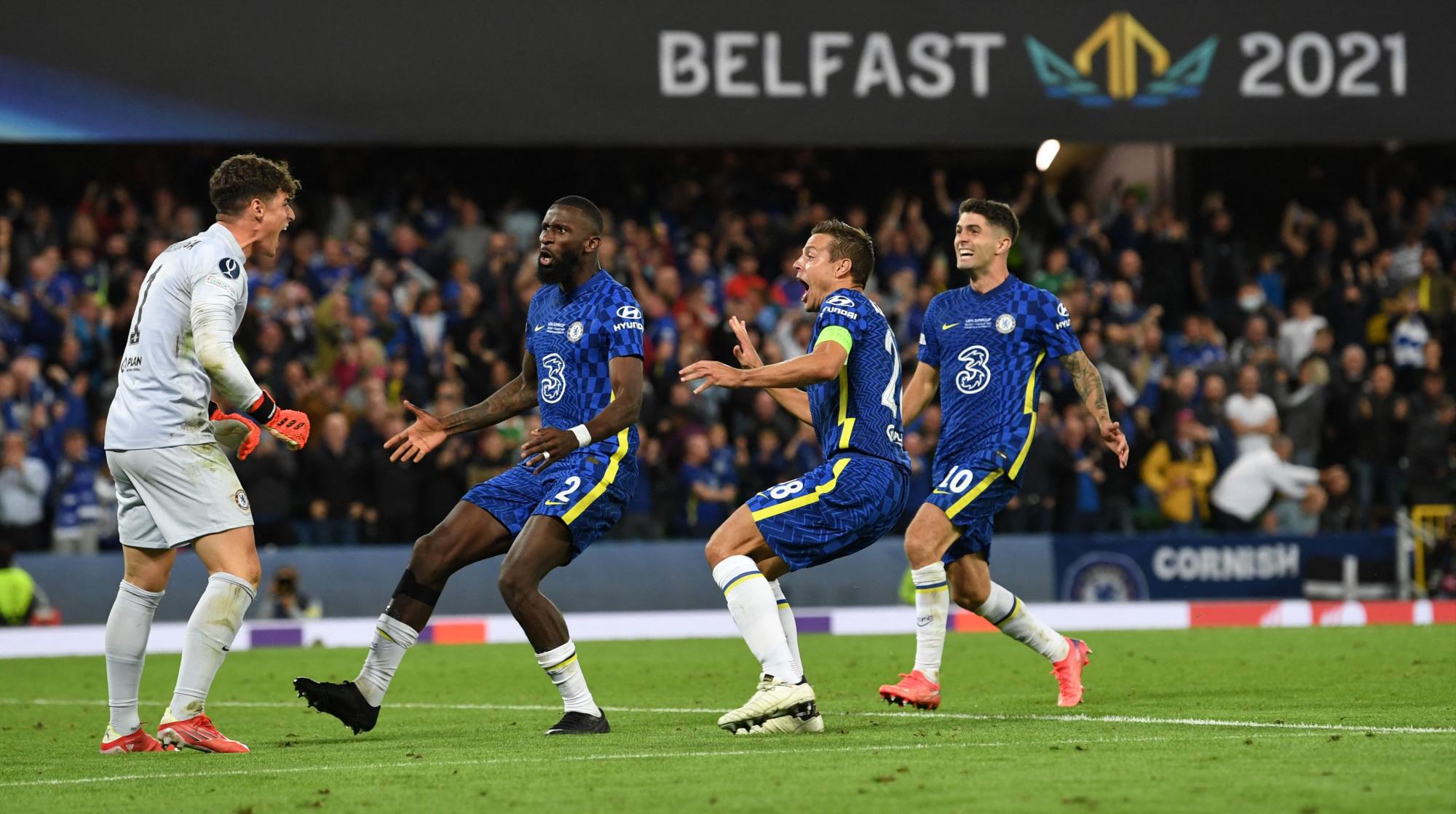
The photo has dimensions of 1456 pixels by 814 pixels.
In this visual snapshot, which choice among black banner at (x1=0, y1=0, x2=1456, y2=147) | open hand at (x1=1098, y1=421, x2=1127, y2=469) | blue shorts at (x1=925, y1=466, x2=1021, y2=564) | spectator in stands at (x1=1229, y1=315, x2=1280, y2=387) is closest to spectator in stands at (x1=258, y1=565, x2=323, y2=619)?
black banner at (x1=0, y1=0, x2=1456, y2=147)

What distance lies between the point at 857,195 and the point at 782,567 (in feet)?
54.1

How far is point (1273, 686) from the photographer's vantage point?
10.9m

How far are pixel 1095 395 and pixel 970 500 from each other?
851 mm

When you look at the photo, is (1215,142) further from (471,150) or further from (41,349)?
(41,349)

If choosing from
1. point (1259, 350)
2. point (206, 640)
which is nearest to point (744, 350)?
point (206, 640)

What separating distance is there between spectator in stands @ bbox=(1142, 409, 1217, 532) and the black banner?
3.67m

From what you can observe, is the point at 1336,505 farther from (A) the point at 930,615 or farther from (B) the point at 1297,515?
(A) the point at 930,615

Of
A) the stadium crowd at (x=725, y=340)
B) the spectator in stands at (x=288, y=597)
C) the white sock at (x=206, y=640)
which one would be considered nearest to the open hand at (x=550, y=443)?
the white sock at (x=206, y=640)

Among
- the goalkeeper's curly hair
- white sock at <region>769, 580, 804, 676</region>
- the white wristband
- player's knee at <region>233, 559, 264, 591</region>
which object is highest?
the goalkeeper's curly hair

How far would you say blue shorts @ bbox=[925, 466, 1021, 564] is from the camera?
9727mm

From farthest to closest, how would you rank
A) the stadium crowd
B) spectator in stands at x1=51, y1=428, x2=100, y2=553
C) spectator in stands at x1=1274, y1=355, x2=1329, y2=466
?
1. spectator in stands at x1=1274, y1=355, x2=1329, y2=466
2. the stadium crowd
3. spectator in stands at x1=51, y1=428, x2=100, y2=553

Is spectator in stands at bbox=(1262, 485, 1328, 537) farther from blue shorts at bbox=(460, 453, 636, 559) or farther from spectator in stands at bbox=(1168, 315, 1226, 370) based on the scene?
blue shorts at bbox=(460, 453, 636, 559)

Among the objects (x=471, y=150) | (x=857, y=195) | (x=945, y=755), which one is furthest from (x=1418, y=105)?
(x=945, y=755)

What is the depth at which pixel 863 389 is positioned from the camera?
873cm
